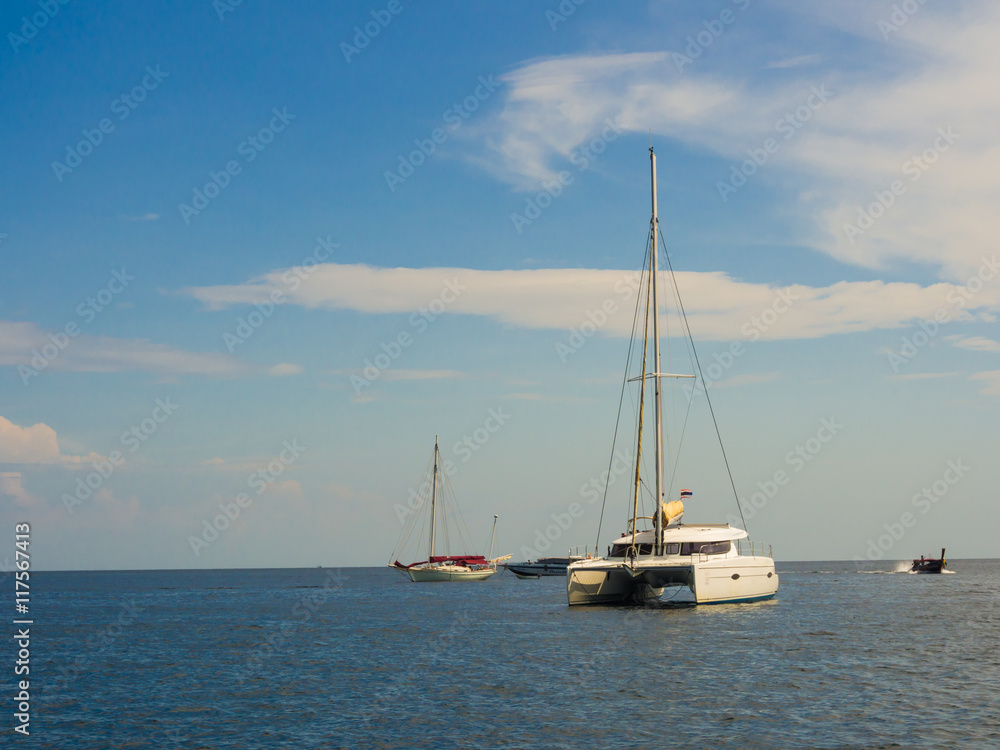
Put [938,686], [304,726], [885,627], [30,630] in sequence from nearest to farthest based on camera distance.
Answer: [304,726]
[938,686]
[885,627]
[30,630]

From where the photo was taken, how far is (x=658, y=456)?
49719 millimetres

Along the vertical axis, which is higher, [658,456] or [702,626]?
[658,456]

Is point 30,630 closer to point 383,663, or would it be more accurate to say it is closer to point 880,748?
point 383,663

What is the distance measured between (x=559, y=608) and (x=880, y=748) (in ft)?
132

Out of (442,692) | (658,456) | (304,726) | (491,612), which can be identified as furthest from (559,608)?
(304,726)

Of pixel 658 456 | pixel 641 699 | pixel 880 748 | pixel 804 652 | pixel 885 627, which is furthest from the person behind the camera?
pixel 658 456

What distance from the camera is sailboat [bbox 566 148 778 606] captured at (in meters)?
45.0

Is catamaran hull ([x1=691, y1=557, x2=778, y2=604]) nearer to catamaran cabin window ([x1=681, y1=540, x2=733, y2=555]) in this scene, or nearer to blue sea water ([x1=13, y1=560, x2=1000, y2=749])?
catamaran cabin window ([x1=681, y1=540, x2=733, y2=555])

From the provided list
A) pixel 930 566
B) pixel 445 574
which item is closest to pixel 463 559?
pixel 445 574

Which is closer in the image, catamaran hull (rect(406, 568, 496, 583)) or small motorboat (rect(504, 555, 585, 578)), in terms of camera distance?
catamaran hull (rect(406, 568, 496, 583))

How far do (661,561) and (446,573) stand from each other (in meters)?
75.0

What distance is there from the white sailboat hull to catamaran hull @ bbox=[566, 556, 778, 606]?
217 feet

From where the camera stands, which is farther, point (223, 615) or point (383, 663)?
point (223, 615)

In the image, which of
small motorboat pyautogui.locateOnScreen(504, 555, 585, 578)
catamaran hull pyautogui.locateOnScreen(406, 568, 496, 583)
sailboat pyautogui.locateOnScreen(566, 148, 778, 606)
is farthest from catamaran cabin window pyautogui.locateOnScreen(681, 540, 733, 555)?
small motorboat pyautogui.locateOnScreen(504, 555, 585, 578)
